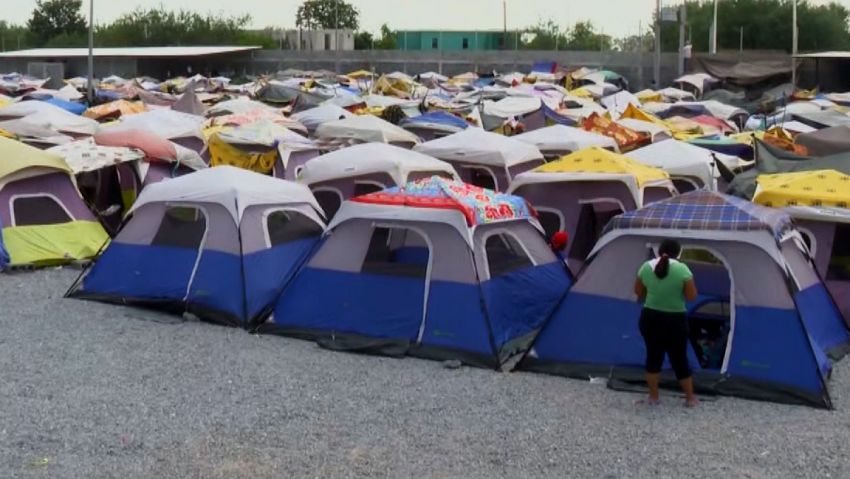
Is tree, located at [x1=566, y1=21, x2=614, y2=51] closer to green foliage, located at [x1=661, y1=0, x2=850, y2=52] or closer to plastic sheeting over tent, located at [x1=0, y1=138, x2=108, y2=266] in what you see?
green foliage, located at [x1=661, y1=0, x2=850, y2=52]

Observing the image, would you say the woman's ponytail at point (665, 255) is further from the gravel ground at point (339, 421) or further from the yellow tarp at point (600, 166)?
the yellow tarp at point (600, 166)

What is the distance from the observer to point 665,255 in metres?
7.72

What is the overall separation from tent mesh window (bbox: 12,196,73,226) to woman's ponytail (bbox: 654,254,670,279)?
8.11 meters

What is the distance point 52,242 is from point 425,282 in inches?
221

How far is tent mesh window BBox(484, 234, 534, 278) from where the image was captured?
955cm

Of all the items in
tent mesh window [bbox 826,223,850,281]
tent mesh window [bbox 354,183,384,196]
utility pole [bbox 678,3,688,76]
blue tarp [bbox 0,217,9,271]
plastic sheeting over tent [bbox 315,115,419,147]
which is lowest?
blue tarp [bbox 0,217,9,271]

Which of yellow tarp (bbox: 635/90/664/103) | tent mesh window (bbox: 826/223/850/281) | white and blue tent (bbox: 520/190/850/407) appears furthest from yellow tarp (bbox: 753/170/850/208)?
yellow tarp (bbox: 635/90/664/103)

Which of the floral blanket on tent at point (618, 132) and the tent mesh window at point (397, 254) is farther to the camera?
the floral blanket on tent at point (618, 132)

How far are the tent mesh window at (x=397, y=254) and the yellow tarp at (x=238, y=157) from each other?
7.91m

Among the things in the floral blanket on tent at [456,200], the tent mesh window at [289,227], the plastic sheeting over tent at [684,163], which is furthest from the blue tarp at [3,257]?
the plastic sheeting over tent at [684,163]

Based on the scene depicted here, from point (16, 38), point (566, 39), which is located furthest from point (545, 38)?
point (16, 38)

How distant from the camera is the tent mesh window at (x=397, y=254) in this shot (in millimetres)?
9484

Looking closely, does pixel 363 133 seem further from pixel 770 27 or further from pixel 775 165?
pixel 770 27

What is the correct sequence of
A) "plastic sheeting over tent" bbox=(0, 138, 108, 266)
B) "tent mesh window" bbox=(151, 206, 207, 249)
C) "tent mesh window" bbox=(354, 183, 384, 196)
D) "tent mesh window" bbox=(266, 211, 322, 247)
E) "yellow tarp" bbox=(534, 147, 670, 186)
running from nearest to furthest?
"tent mesh window" bbox=(151, 206, 207, 249) → "tent mesh window" bbox=(266, 211, 322, 247) → "yellow tarp" bbox=(534, 147, 670, 186) → "plastic sheeting over tent" bbox=(0, 138, 108, 266) → "tent mesh window" bbox=(354, 183, 384, 196)
